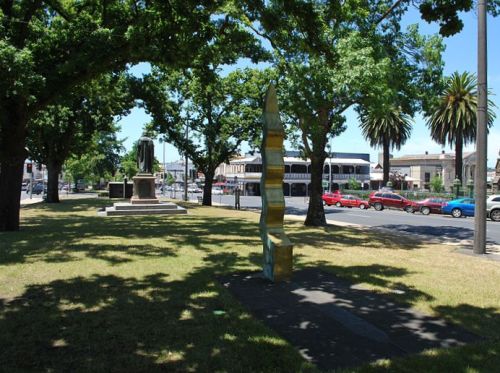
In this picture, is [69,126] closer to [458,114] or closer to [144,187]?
[144,187]

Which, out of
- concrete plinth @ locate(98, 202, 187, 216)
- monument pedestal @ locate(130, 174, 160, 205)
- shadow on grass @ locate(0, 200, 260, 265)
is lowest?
shadow on grass @ locate(0, 200, 260, 265)

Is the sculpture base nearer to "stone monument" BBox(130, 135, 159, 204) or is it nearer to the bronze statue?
"stone monument" BBox(130, 135, 159, 204)

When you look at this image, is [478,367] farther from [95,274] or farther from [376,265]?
[95,274]

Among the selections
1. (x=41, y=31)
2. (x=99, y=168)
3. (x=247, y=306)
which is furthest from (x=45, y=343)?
(x=99, y=168)

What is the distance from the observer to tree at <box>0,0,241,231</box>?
37.0 feet

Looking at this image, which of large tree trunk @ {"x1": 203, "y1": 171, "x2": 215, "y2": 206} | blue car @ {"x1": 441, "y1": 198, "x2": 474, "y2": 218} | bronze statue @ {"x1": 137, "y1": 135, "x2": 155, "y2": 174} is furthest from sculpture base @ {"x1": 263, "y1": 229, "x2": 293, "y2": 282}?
large tree trunk @ {"x1": 203, "y1": 171, "x2": 215, "y2": 206}

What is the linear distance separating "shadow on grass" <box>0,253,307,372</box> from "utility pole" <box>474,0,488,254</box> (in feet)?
24.9

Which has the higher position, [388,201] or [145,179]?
[145,179]

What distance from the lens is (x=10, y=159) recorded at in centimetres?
1341

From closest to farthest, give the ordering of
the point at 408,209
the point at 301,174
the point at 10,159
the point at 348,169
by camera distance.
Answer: the point at 10,159 < the point at 408,209 < the point at 301,174 < the point at 348,169

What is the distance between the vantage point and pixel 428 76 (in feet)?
54.6

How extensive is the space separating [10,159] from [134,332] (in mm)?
10596

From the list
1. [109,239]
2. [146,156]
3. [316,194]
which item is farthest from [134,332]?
[146,156]

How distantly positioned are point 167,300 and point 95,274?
221 cm
